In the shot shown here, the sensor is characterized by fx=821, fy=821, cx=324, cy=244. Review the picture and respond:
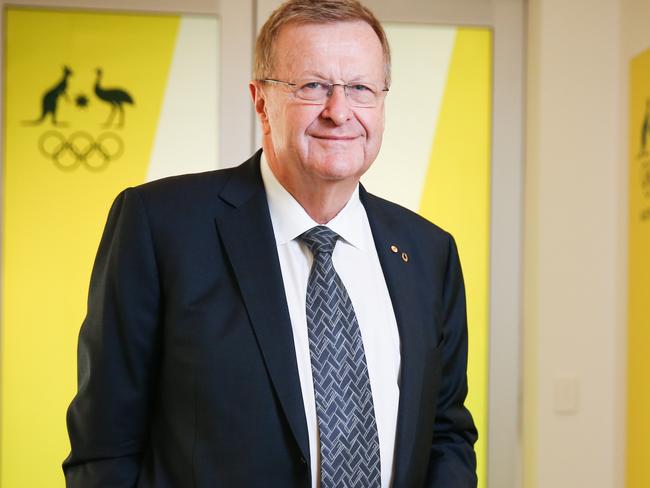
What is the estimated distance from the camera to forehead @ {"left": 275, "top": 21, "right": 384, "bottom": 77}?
1285mm

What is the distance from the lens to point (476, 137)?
2.95m

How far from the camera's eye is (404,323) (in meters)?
1.40

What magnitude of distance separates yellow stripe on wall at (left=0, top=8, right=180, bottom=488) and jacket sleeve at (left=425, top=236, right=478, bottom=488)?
1.58 meters

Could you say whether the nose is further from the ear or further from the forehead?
the ear

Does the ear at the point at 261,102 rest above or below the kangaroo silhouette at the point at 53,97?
below

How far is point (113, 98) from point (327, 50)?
1704 millimetres

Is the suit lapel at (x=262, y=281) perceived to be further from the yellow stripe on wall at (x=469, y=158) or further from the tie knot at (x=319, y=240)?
the yellow stripe on wall at (x=469, y=158)

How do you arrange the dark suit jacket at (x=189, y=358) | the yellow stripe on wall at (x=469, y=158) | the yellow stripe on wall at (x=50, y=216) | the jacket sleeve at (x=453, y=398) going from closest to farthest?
the dark suit jacket at (x=189, y=358) < the jacket sleeve at (x=453, y=398) < the yellow stripe on wall at (x=50, y=216) < the yellow stripe on wall at (x=469, y=158)

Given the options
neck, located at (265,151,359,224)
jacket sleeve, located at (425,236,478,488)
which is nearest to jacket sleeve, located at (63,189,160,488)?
neck, located at (265,151,359,224)

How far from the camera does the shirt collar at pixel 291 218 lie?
1383 mm

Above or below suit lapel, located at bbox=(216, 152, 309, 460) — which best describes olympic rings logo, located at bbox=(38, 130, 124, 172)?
above

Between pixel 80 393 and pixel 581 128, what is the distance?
208 cm

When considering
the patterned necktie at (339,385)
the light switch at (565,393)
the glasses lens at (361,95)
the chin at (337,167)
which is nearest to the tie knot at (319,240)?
the patterned necktie at (339,385)

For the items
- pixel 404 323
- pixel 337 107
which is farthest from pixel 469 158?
pixel 337 107
